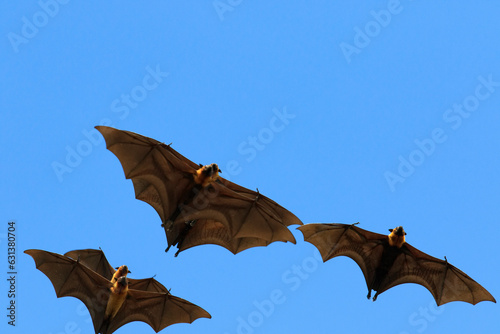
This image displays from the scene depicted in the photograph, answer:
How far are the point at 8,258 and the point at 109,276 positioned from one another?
617 centimetres

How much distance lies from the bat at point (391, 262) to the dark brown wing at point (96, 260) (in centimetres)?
1203

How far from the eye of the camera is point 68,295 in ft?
122

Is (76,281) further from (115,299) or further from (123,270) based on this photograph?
(123,270)

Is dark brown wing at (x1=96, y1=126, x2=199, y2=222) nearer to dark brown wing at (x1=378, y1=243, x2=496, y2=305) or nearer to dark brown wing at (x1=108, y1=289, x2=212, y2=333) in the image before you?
dark brown wing at (x1=108, y1=289, x2=212, y2=333)

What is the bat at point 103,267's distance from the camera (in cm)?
3981

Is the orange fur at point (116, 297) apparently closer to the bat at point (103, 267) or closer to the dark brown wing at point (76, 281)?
the dark brown wing at point (76, 281)

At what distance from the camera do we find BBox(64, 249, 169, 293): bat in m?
39.8

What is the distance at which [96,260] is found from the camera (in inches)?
1602

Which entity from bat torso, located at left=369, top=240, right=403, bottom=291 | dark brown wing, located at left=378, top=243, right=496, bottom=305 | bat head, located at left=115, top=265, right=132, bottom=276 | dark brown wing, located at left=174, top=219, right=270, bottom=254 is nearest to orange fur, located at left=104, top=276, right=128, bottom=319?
bat head, located at left=115, top=265, right=132, bottom=276

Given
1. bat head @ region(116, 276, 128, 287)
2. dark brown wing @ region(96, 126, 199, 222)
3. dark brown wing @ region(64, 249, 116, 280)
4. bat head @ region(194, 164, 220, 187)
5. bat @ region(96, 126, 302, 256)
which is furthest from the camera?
dark brown wing @ region(64, 249, 116, 280)

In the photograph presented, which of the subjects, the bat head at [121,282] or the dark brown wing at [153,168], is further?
the bat head at [121,282]

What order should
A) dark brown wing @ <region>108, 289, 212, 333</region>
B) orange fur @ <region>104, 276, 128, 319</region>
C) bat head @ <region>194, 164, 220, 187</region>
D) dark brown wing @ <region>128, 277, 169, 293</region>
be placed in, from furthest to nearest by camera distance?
dark brown wing @ <region>128, 277, 169, 293</region>
dark brown wing @ <region>108, 289, 212, 333</region>
orange fur @ <region>104, 276, 128, 319</region>
bat head @ <region>194, 164, 220, 187</region>

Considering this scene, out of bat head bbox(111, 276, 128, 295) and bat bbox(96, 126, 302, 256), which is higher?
bat bbox(96, 126, 302, 256)

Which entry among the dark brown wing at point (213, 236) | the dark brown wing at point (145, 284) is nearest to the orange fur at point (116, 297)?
the dark brown wing at point (145, 284)
